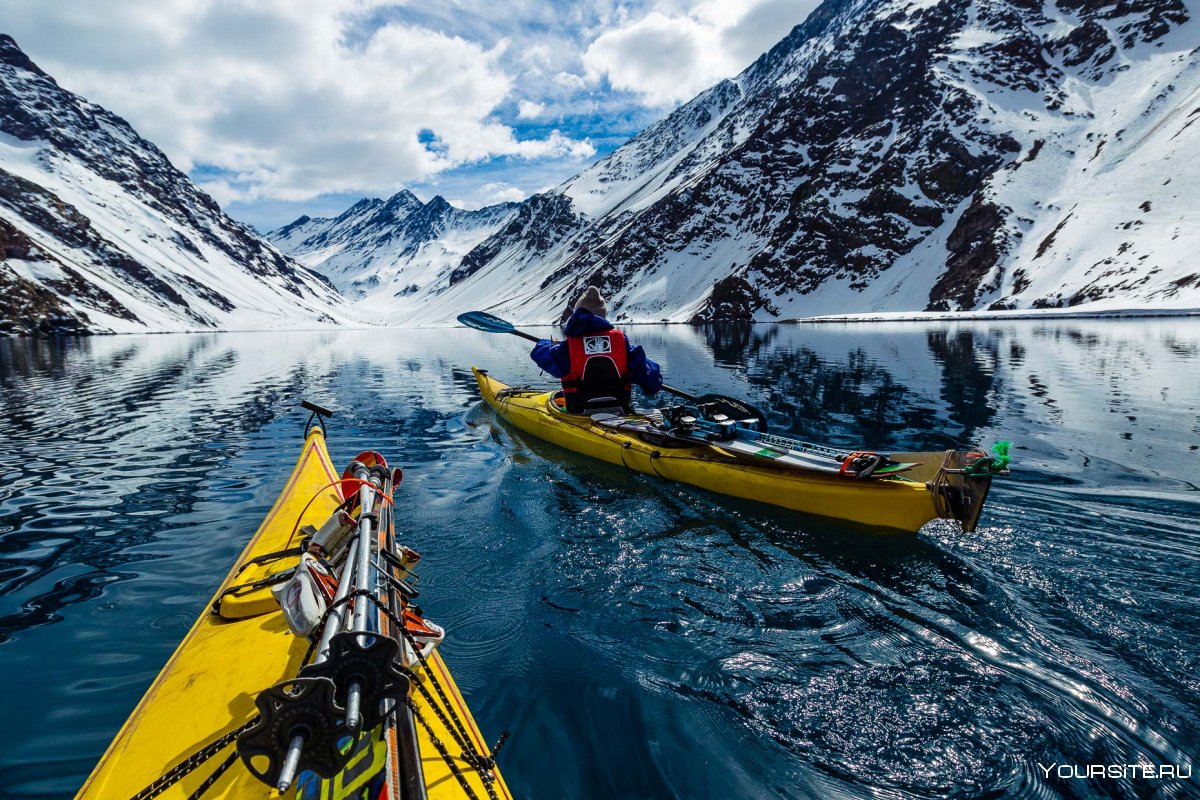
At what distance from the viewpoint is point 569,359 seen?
39.3ft

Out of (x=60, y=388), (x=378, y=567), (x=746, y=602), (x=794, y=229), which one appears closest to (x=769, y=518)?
(x=746, y=602)

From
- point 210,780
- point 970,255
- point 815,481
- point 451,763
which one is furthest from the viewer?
point 970,255

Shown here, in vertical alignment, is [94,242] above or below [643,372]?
above

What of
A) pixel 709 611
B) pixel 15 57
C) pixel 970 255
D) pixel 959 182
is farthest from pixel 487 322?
pixel 15 57

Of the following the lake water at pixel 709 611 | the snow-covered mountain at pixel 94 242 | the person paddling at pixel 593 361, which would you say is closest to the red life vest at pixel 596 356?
the person paddling at pixel 593 361

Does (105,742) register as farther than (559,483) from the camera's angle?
No

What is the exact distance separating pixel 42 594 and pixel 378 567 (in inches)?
213

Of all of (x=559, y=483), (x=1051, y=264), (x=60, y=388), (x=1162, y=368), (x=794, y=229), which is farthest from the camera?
(x=794, y=229)

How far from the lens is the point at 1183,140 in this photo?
243 ft

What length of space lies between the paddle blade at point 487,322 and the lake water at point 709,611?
444 cm

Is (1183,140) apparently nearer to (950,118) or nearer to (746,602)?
(950,118)

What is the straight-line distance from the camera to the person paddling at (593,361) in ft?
37.3

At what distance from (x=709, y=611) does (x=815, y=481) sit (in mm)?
2849

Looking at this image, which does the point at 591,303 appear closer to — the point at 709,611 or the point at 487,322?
the point at 487,322
